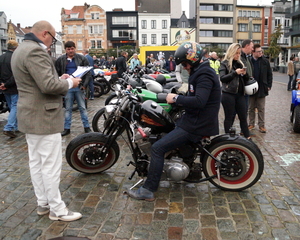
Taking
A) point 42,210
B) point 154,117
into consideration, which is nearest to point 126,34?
point 154,117

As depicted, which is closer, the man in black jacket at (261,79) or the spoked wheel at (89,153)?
the spoked wheel at (89,153)

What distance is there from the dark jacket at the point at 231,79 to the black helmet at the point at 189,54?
232 cm

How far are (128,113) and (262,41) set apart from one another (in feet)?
244

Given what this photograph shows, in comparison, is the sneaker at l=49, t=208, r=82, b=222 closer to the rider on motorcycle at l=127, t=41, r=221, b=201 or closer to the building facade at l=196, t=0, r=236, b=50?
the rider on motorcycle at l=127, t=41, r=221, b=201

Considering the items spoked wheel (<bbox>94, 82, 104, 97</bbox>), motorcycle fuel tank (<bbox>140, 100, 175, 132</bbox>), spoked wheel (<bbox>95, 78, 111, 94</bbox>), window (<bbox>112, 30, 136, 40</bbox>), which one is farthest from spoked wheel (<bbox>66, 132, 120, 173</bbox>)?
window (<bbox>112, 30, 136, 40</bbox>)

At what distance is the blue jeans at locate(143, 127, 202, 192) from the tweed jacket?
1.13 meters

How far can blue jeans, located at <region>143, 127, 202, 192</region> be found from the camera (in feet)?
12.1

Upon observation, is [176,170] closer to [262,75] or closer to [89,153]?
[89,153]

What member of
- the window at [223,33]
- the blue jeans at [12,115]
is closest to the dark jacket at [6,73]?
the blue jeans at [12,115]

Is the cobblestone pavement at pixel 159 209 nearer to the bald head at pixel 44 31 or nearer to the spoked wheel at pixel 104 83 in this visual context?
the bald head at pixel 44 31

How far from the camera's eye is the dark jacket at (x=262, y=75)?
730 cm

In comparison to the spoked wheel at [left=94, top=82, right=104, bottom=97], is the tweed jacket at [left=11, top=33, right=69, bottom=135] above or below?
above

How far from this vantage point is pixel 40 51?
10.0 ft

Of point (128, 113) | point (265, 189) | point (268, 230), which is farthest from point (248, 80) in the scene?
point (268, 230)
